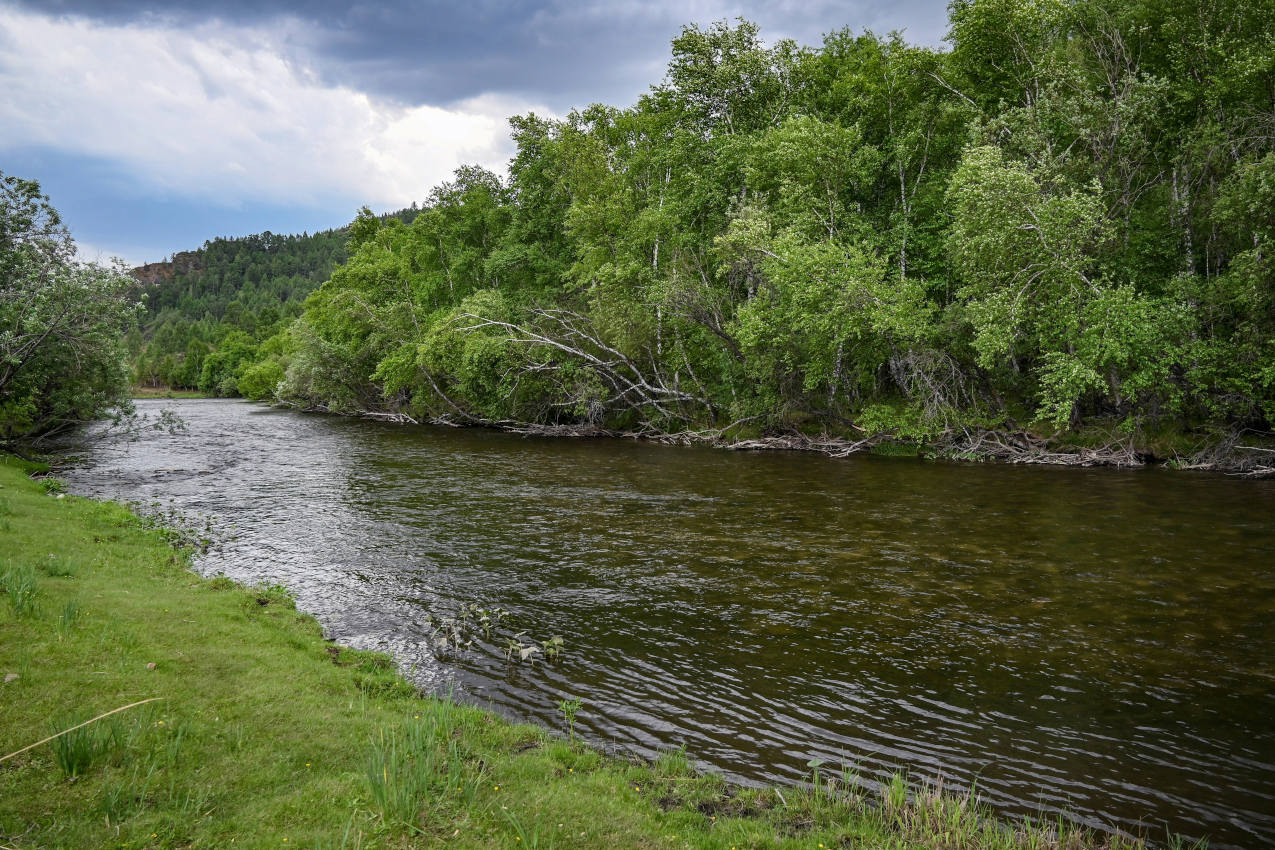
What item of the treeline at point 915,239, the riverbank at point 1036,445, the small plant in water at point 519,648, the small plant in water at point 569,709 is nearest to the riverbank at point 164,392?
the treeline at point 915,239

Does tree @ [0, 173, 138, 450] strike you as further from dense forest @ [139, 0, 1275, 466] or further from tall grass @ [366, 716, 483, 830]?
tall grass @ [366, 716, 483, 830]

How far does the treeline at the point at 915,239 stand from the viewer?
999 inches

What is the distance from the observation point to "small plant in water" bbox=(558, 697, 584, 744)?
Answer: 28.0ft

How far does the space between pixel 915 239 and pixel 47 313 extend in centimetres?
3890

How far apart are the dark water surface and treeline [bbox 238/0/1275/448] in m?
5.99

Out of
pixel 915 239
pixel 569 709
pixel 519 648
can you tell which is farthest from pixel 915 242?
pixel 569 709

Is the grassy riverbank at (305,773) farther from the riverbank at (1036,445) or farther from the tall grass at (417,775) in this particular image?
the riverbank at (1036,445)

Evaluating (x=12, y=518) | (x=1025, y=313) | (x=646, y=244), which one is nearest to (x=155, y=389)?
(x=646, y=244)

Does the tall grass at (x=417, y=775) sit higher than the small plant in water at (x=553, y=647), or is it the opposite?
the tall grass at (x=417, y=775)

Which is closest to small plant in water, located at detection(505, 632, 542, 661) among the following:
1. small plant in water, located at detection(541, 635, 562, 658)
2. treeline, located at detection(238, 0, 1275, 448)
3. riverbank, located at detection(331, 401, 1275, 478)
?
small plant in water, located at detection(541, 635, 562, 658)

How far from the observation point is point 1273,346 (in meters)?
22.7

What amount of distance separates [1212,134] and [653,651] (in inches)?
1203

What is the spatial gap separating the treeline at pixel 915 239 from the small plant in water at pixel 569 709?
76.0ft

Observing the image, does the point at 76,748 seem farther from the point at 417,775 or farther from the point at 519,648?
the point at 519,648
